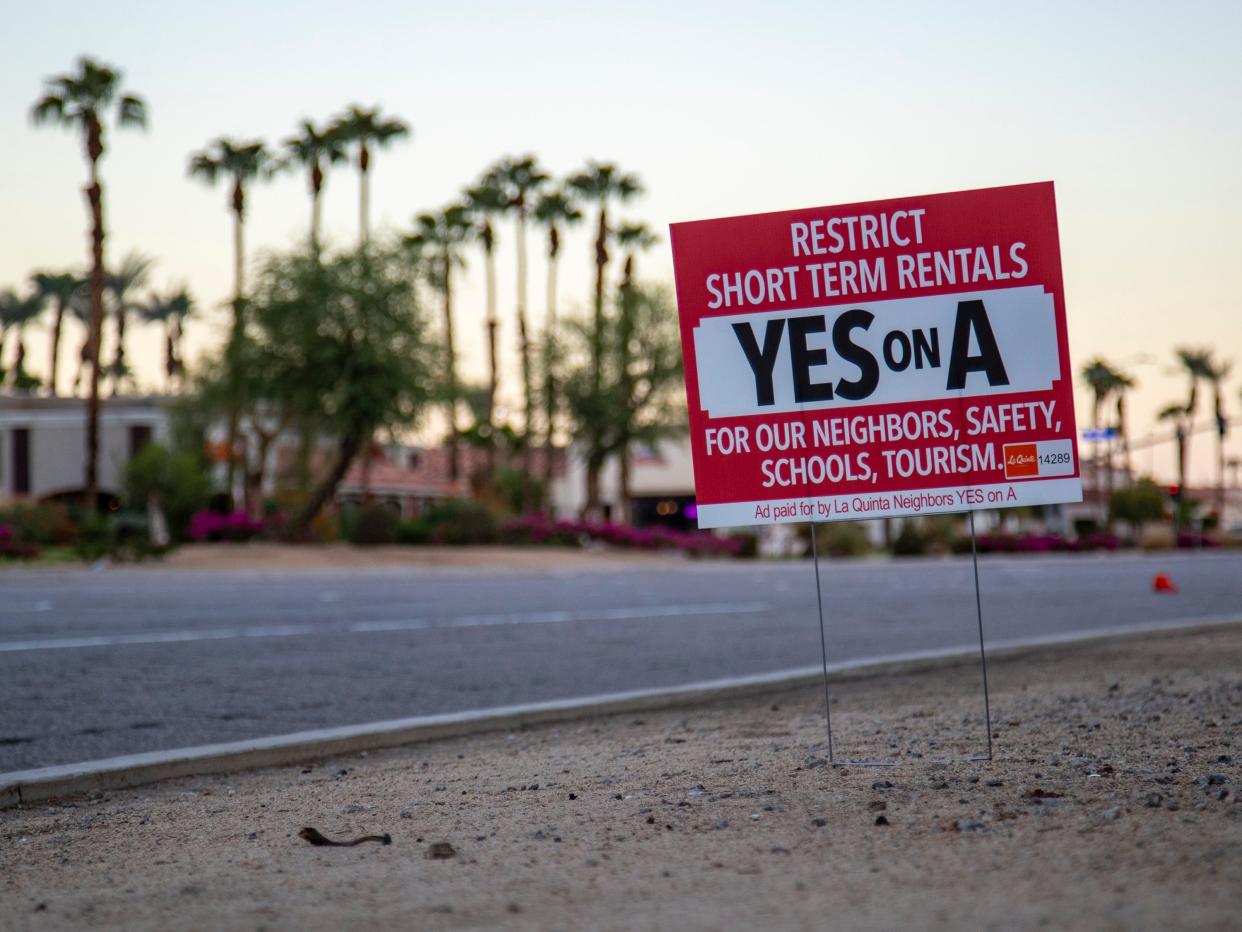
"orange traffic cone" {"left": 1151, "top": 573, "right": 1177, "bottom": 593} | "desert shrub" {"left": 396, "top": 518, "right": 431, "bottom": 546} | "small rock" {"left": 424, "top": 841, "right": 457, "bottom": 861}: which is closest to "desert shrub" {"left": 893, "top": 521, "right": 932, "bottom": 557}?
"desert shrub" {"left": 396, "top": 518, "right": 431, "bottom": 546}

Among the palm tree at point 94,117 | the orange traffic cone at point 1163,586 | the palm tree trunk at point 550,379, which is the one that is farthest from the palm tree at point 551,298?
the orange traffic cone at point 1163,586

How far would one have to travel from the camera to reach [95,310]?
42.5m

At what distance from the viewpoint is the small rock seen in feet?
15.3

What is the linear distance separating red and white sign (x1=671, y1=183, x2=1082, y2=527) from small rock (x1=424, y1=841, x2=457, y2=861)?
1.83 meters

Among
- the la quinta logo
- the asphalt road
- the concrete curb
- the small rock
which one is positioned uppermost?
the la quinta logo

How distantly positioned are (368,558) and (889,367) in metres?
31.3

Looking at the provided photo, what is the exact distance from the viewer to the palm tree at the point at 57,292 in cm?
8100

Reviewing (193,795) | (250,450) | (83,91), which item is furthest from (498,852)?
(250,450)

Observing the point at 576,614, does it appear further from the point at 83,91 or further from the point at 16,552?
the point at 83,91

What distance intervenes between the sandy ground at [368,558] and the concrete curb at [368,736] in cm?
2315

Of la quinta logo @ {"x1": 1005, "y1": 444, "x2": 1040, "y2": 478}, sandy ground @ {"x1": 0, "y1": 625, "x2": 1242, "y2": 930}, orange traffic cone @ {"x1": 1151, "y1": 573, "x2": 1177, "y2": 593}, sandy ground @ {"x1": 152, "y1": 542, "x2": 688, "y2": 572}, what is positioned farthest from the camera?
sandy ground @ {"x1": 152, "y1": 542, "x2": 688, "y2": 572}

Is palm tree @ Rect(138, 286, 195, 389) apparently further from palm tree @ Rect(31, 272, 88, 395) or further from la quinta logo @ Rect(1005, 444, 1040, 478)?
la quinta logo @ Rect(1005, 444, 1040, 478)

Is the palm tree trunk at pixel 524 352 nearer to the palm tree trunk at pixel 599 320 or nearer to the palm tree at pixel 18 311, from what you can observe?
the palm tree trunk at pixel 599 320

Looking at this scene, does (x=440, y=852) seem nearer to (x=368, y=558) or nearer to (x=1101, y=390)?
(x=368, y=558)
